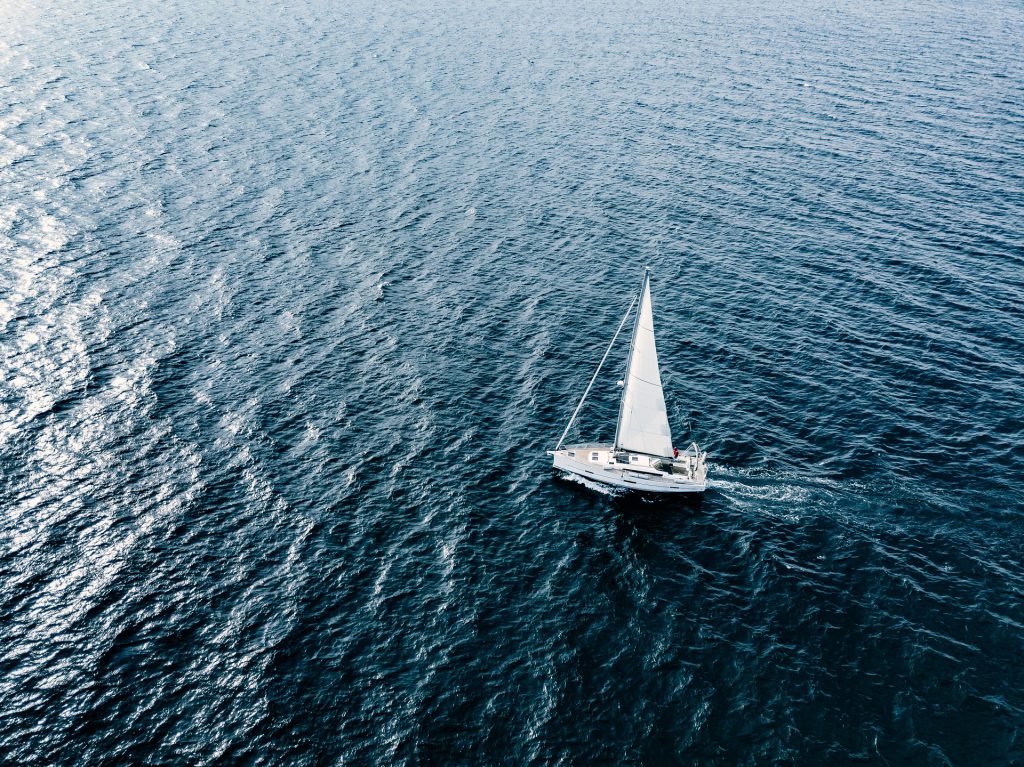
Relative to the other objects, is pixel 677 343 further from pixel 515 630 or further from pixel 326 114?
pixel 326 114

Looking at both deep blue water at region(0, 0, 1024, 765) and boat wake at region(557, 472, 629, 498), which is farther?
boat wake at region(557, 472, 629, 498)

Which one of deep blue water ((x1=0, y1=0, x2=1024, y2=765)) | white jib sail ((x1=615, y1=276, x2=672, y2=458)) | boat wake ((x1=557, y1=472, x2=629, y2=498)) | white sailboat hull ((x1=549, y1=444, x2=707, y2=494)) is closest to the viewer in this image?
deep blue water ((x1=0, y1=0, x2=1024, y2=765))

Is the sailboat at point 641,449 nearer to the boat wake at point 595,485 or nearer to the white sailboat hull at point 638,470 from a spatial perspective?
the white sailboat hull at point 638,470

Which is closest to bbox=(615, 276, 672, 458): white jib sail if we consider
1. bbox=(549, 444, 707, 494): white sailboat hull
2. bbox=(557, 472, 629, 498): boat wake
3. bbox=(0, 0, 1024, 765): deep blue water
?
bbox=(549, 444, 707, 494): white sailboat hull

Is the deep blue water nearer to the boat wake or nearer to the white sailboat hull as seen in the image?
the boat wake

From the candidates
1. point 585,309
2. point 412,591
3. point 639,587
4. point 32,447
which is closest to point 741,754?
point 639,587

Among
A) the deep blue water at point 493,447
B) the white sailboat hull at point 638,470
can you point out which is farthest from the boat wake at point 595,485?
the deep blue water at point 493,447

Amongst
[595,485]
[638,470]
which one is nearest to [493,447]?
[595,485]
